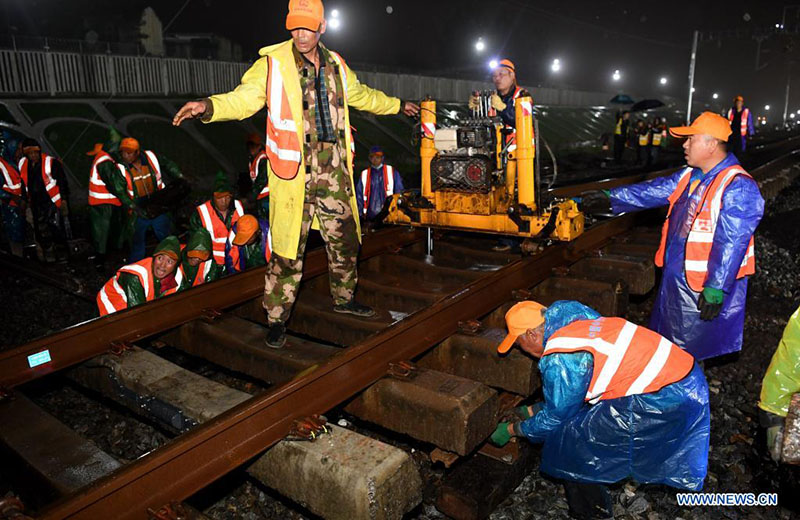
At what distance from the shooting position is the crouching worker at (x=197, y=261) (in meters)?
5.12

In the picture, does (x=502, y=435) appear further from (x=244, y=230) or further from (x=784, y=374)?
(x=244, y=230)

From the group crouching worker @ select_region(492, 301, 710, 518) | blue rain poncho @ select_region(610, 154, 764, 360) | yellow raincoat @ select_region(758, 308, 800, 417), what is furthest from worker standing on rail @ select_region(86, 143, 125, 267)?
yellow raincoat @ select_region(758, 308, 800, 417)

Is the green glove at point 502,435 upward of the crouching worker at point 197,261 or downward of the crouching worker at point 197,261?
downward

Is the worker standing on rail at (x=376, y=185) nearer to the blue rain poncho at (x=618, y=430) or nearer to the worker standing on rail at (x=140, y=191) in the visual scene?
the worker standing on rail at (x=140, y=191)

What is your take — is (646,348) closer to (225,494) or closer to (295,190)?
(295,190)

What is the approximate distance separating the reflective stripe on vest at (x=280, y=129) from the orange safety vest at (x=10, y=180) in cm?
657

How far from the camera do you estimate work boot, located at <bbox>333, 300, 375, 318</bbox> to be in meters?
4.24

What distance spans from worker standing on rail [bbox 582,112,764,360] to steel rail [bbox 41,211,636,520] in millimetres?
1404

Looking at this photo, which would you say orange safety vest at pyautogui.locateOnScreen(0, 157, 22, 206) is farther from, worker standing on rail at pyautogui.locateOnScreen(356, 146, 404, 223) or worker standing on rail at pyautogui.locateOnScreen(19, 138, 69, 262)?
worker standing on rail at pyautogui.locateOnScreen(356, 146, 404, 223)

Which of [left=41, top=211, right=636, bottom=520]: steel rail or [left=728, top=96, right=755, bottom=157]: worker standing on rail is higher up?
[left=728, top=96, right=755, bottom=157]: worker standing on rail

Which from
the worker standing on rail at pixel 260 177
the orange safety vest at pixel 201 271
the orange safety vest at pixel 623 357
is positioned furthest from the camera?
the worker standing on rail at pixel 260 177

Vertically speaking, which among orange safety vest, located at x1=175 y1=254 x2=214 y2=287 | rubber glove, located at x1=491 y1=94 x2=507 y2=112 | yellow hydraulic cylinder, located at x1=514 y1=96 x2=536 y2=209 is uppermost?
rubber glove, located at x1=491 y1=94 x2=507 y2=112

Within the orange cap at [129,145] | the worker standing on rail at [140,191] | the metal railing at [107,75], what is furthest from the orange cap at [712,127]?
the metal railing at [107,75]

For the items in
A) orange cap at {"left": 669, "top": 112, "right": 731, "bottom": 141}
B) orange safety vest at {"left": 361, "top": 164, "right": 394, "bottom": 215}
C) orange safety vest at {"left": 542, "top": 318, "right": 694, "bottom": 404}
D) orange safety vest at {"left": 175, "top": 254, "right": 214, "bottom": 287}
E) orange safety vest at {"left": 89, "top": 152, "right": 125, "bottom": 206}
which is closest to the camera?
orange safety vest at {"left": 542, "top": 318, "right": 694, "bottom": 404}
